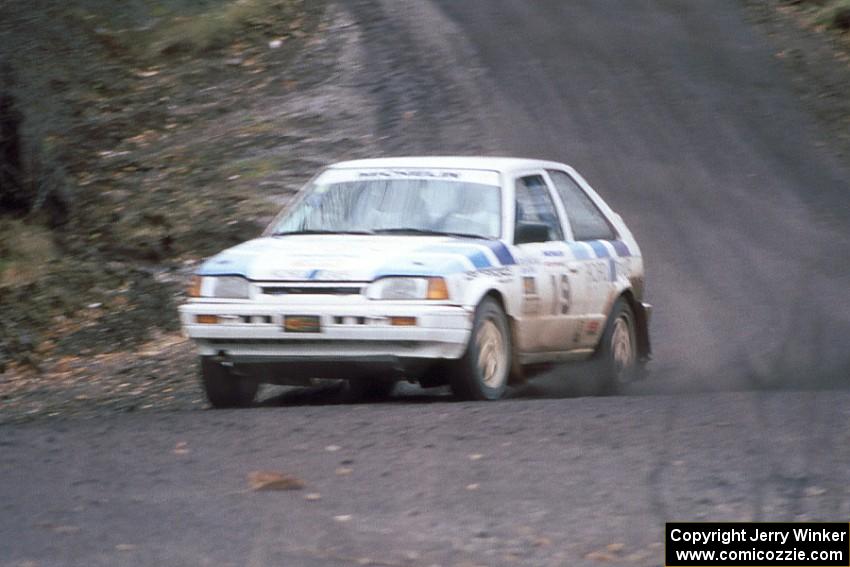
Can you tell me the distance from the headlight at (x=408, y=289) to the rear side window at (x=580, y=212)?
1959 millimetres

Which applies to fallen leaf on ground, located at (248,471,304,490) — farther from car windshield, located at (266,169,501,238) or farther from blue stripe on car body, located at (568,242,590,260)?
blue stripe on car body, located at (568,242,590,260)

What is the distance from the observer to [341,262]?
831 centimetres

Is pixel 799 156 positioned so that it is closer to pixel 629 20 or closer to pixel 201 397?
pixel 629 20

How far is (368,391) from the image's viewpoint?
9812 millimetres

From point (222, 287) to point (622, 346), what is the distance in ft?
10.6

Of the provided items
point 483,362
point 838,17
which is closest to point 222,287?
point 483,362

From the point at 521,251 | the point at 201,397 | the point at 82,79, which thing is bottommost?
the point at 201,397

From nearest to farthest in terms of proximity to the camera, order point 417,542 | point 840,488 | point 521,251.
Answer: point 417,542
point 840,488
point 521,251

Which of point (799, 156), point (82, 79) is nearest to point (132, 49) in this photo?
point (82, 79)

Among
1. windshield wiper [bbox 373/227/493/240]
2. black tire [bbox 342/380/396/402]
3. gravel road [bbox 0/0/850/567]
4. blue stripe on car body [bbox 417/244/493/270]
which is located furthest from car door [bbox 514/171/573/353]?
black tire [bbox 342/380/396/402]

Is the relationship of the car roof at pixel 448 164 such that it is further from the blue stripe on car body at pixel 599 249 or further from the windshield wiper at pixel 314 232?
the blue stripe on car body at pixel 599 249

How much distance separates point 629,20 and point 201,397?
1561 cm

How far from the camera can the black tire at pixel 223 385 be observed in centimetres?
874
